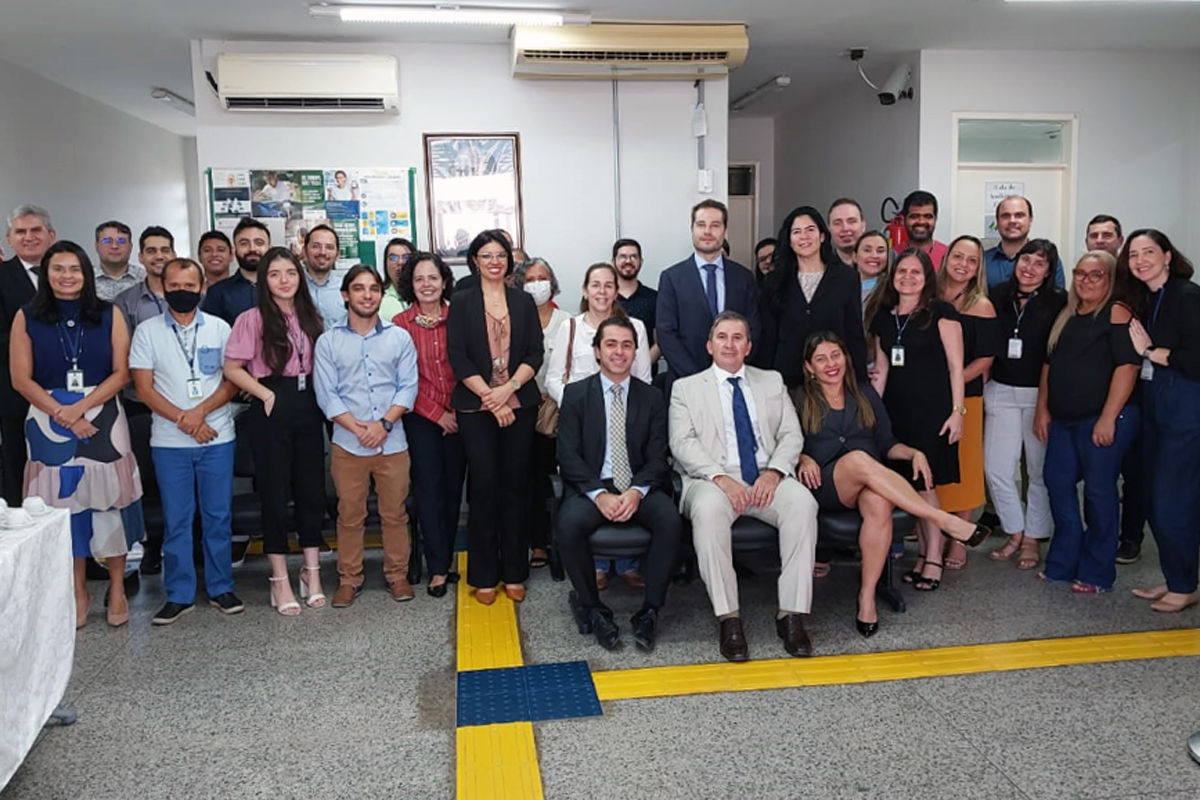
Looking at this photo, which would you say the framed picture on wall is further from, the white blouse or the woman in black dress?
the woman in black dress

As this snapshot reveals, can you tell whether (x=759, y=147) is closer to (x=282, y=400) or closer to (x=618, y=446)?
(x=618, y=446)

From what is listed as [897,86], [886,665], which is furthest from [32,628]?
[897,86]

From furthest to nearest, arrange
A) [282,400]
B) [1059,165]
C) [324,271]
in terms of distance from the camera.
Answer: [1059,165] < [324,271] < [282,400]

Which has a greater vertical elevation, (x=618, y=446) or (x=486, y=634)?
(x=618, y=446)

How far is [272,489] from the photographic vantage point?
394 cm

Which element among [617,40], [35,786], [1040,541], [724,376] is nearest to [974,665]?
[724,376]

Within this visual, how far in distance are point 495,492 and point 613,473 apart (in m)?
0.57

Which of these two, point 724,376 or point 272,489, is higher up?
point 724,376

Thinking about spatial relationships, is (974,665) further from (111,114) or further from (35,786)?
(111,114)

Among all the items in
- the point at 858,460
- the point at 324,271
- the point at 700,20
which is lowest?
the point at 858,460

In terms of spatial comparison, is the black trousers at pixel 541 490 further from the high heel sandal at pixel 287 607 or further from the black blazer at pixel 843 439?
the black blazer at pixel 843 439

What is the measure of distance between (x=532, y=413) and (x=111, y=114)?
21.9 ft

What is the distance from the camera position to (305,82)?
5.72 meters

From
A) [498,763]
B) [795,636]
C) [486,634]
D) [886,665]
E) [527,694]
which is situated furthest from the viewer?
[486,634]
